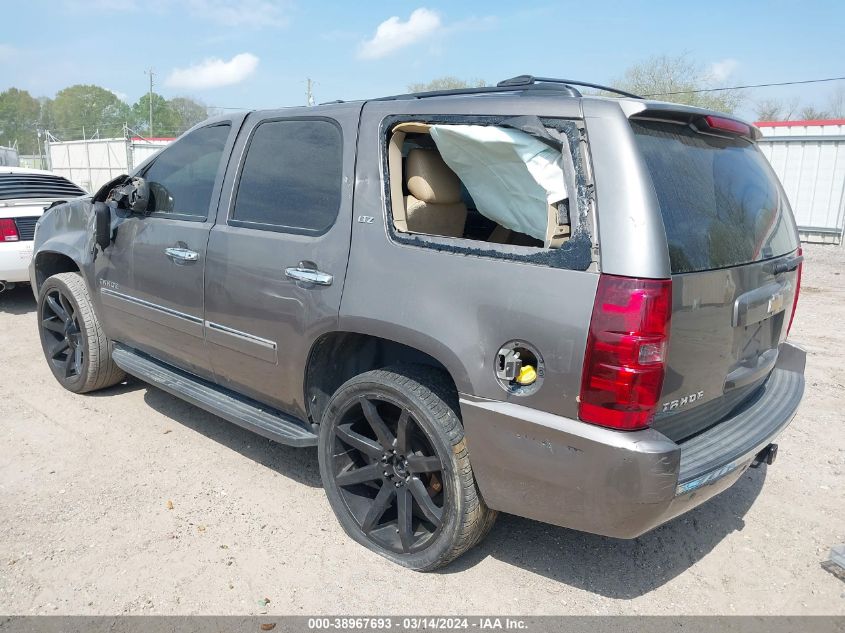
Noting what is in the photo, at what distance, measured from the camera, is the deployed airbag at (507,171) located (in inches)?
93.8

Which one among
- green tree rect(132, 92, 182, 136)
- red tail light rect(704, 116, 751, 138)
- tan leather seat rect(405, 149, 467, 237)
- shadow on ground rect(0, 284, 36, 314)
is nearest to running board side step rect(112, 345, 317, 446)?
tan leather seat rect(405, 149, 467, 237)

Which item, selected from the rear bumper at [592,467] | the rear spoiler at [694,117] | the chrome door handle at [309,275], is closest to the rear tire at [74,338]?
the chrome door handle at [309,275]

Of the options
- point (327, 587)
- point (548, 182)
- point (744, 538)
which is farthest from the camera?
point (744, 538)

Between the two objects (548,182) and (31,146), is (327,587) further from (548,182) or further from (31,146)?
(31,146)

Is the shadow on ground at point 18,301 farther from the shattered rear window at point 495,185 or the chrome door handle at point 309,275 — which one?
the shattered rear window at point 495,185

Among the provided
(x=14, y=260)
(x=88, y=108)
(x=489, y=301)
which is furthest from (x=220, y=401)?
(x=88, y=108)

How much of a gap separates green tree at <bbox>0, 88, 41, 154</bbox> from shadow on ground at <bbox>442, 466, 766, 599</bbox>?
221ft

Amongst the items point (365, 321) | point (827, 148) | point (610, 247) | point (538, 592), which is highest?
point (827, 148)

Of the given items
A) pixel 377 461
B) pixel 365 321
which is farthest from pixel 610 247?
pixel 377 461

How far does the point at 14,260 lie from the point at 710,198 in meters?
7.14

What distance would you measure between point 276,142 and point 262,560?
6.79 feet

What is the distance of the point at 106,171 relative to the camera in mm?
30266

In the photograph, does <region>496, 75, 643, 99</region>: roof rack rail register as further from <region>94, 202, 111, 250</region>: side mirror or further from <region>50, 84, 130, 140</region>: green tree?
<region>50, 84, 130, 140</region>: green tree

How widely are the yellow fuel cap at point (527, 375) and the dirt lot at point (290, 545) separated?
996 mm
